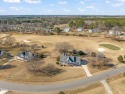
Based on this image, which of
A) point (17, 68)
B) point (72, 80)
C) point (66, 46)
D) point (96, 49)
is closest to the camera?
point (72, 80)

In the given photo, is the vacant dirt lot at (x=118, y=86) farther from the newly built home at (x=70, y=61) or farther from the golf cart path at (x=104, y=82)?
the newly built home at (x=70, y=61)

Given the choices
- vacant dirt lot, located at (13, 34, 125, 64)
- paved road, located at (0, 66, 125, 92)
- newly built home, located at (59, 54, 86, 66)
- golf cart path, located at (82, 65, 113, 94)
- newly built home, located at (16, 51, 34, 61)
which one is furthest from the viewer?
vacant dirt lot, located at (13, 34, 125, 64)

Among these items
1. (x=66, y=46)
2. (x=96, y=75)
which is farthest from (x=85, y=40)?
(x=96, y=75)

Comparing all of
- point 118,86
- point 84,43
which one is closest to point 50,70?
point 118,86

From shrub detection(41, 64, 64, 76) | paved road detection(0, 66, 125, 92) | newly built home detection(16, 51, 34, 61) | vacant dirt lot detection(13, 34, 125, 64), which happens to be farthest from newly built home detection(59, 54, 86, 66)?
vacant dirt lot detection(13, 34, 125, 64)

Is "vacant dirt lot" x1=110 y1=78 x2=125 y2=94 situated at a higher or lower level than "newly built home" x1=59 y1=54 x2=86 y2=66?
lower

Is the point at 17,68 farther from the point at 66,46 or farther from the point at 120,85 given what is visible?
the point at 120,85

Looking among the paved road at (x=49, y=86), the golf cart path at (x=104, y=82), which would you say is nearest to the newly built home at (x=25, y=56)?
the golf cart path at (x=104, y=82)

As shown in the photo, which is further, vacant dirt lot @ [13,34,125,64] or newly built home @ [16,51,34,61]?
vacant dirt lot @ [13,34,125,64]

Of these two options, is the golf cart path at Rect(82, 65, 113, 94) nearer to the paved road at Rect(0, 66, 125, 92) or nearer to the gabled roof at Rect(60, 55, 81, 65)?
the paved road at Rect(0, 66, 125, 92)

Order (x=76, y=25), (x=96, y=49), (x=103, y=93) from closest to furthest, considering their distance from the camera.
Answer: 1. (x=103, y=93)
2. (x=96, y=49)
3. (x=76, y=25)

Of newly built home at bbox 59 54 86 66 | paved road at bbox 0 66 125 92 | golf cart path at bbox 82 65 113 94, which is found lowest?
paved road at bbox 0 66 125 92
